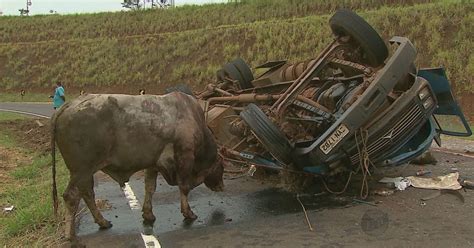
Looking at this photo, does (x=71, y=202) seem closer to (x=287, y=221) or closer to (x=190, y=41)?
(x=287, y=221)

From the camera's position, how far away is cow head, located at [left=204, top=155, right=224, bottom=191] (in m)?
7.18

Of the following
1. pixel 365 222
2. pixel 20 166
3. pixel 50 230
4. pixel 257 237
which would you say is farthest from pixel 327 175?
pixel 20 166

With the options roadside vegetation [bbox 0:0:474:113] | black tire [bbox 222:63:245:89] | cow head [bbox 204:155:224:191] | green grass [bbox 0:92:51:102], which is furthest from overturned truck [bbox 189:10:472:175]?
green grass [bbox 0:92:51:102]

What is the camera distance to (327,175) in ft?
23.9

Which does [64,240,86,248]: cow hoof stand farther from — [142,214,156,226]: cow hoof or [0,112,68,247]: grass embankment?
[142,214,156,226]: cow hoof

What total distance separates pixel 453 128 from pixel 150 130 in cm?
484

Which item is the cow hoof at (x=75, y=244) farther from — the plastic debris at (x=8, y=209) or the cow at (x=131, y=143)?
the plastic debris at (x=8, y=209)

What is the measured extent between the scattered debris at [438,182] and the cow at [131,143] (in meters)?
2.82

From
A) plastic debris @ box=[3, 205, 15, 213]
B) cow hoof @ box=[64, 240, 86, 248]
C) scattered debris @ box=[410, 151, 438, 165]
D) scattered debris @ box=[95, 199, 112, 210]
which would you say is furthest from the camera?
scattered debris @ box=[410, 151, 438, 165]

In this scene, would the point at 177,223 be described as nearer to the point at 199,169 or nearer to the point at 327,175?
the point at 199,169

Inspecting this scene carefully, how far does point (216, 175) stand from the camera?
7238mm

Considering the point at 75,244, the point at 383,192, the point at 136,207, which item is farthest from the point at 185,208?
the point at 383,192

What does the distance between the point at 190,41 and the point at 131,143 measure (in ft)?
113

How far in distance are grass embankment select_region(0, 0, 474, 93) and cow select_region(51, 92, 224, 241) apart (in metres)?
16.6
